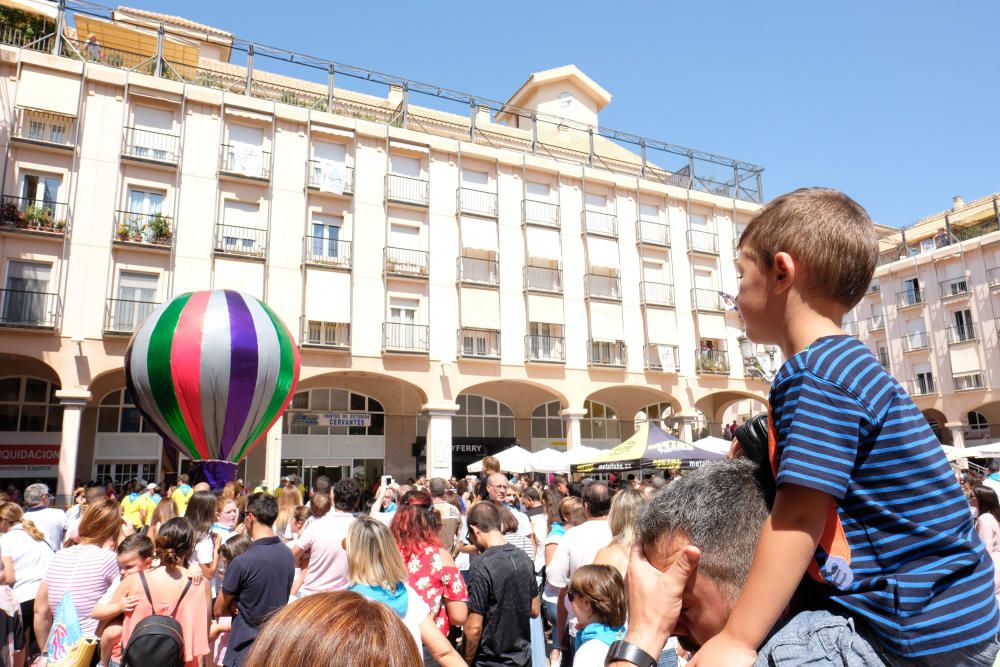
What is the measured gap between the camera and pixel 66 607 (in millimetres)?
3863

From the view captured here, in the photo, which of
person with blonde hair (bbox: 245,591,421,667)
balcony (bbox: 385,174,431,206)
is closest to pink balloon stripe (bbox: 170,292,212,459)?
person with blonde hair (bbox: 245,591,421,667)

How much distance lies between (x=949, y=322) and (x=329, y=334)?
3252 cm

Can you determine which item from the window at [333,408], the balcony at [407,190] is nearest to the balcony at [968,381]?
the balcony at [407,190]

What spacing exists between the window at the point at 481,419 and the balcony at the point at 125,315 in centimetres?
1246

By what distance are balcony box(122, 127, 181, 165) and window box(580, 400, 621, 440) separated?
19701 millimetres

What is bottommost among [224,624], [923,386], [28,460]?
[224,624]

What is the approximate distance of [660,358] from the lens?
28141 mm

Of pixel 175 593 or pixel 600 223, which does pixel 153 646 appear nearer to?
pixel 175 593

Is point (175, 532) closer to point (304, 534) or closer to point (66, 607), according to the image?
point (66, 607)

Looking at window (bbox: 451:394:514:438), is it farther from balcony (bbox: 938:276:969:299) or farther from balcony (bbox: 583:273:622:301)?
balcony (bbox: 938:276:969:299)

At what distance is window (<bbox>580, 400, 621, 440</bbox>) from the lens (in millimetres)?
31580

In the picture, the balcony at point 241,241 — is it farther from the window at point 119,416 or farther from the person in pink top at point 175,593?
the person in pink top at point 175,593

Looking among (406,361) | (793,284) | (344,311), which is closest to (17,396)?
(344,311)

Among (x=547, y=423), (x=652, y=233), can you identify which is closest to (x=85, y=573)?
(x=547, y=423)
